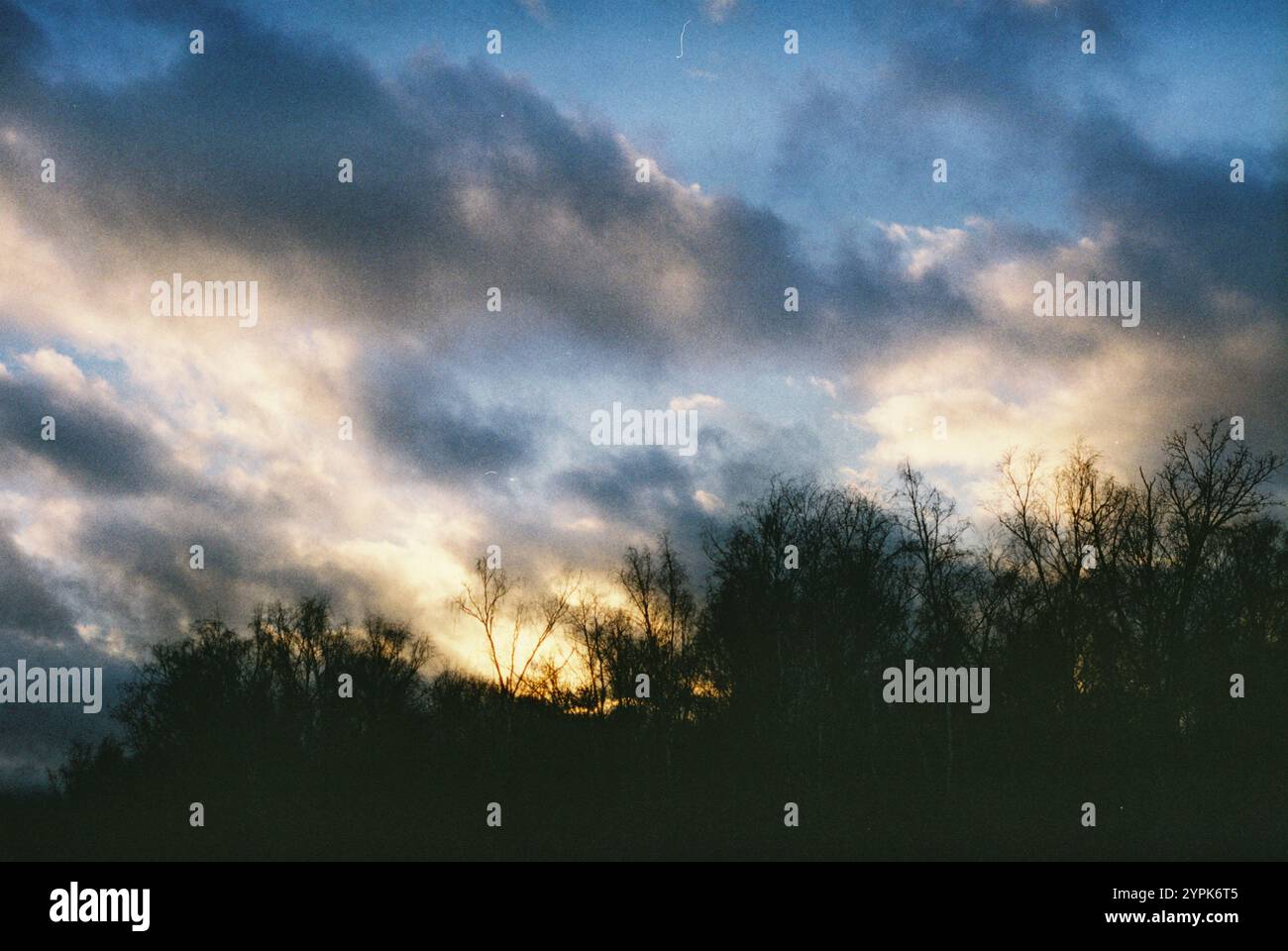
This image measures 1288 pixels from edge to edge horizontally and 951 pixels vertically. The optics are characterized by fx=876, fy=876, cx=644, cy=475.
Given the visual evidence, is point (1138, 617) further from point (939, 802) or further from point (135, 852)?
point (135, 852)

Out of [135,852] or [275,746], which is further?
[275,746]

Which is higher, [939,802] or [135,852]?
[939,802]

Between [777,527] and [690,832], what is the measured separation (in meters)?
11.8

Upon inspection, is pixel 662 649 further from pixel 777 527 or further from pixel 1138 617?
pixel 1138 617
